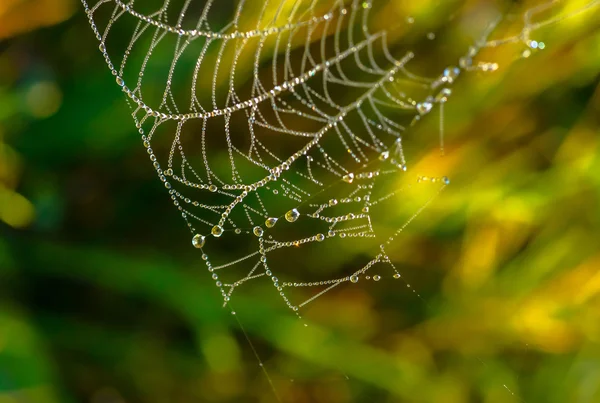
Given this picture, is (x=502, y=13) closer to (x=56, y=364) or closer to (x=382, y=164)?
(x=382, y=164)

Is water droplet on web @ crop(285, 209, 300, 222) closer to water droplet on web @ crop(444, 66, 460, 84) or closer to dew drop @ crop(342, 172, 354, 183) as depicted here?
dew drop @ crop(342, 172, 354, 183)

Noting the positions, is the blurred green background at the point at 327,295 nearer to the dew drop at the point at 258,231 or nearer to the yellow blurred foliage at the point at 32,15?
the yellow blurred foliage at the point at 32,15

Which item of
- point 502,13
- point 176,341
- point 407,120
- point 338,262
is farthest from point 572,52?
point 176,341

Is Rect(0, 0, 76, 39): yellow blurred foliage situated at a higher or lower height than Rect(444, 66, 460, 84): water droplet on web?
higher

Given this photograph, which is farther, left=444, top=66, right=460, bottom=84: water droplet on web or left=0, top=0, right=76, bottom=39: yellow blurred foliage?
left=0, top=0, right=76, bottom=39: yellow blurred foliage

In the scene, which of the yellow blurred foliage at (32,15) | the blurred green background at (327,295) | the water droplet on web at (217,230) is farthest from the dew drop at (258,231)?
the yellow blurred foliage at (32,15)

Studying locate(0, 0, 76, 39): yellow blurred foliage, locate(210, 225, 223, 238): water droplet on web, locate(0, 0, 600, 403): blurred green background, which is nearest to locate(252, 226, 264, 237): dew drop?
locate(210, 225, 223, 238): water droplet on web

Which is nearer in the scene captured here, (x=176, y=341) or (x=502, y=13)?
(x=502, y=13)

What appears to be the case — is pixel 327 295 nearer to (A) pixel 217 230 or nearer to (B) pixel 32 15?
(A) pixel 217 230
